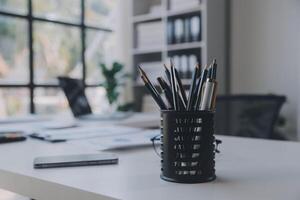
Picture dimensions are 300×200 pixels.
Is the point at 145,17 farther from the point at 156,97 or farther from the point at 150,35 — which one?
the point at 156,97

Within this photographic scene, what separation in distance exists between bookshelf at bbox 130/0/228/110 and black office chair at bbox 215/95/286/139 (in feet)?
2.25

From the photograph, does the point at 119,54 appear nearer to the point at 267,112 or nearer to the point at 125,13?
the point at 125,13

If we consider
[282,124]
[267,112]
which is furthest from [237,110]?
[282,124]

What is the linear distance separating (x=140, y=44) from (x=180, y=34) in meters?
0.55

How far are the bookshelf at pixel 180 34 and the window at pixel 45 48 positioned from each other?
40 centimetres

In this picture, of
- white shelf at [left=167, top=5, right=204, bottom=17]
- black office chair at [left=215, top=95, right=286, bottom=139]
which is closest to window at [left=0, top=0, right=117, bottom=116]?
white shelf at [left=167, top=5, right=204, bottom=17]

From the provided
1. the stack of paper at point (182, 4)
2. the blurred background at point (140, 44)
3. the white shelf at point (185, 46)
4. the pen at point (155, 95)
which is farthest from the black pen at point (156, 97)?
the stack of paper at point (182, 4)

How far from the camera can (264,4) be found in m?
3.39

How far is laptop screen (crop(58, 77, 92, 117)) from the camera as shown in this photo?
232cm

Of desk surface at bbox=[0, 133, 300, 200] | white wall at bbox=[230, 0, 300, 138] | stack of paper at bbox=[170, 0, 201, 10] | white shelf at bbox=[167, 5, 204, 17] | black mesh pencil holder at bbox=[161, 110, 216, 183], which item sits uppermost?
stack of paper at bbox=[170, 0, 201, 10]

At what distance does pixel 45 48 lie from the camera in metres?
3.38

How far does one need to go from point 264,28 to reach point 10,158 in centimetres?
Result: 294

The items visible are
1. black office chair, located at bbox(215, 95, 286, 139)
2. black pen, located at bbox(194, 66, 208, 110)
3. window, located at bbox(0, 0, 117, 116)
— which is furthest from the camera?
window, located at bbox(0, 0, 117, 116)

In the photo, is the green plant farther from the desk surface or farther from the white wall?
the desk surface
